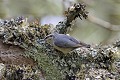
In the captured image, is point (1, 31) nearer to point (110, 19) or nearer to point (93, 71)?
point (93, 71)

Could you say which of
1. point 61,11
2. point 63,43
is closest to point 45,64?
point 63,43

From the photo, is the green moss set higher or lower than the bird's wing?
lower

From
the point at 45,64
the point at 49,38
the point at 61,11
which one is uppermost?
the point at 61,11

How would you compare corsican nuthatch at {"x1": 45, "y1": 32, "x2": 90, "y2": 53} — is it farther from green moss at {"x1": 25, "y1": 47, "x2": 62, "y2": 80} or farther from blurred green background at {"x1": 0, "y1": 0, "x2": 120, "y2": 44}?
blurred green background at {"x1": 0, "y1": 0, "x2": 120, "y2": 44}

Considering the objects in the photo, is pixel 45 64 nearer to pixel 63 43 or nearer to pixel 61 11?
pixel 63 43

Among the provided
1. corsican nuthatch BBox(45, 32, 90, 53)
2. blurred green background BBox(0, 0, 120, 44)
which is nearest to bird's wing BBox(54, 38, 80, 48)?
corsican nuthatch BBox(45, 32, 90, 53)

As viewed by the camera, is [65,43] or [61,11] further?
[61,11]
